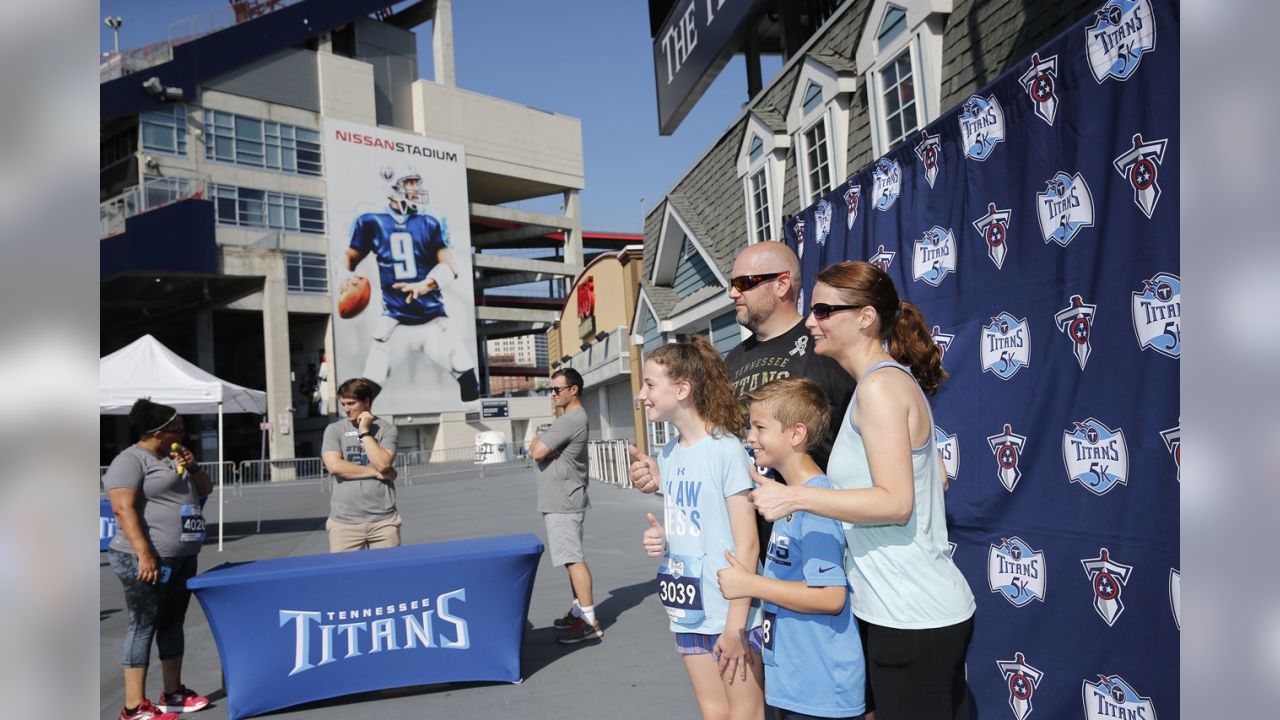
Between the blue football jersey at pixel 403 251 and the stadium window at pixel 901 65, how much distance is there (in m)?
45.2

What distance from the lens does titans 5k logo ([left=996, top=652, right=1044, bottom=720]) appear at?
3.26 metres

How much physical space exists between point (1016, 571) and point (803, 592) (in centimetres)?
148

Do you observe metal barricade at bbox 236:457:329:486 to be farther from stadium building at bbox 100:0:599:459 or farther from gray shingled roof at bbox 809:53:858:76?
gray shingled roof at bbox 809:53:858:76

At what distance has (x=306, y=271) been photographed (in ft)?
152

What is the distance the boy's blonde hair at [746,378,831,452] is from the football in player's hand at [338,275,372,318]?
48.4 m

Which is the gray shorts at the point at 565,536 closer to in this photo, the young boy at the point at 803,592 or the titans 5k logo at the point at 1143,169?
the young boy at the point at 803,592

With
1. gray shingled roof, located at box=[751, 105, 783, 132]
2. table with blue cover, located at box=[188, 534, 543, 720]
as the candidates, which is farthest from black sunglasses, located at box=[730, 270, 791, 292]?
gray shingled roof, located at box=[751, 105, 783, 132]

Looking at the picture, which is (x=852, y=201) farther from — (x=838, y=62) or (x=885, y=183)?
(x=838, y=62)

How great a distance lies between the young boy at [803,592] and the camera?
239cm
